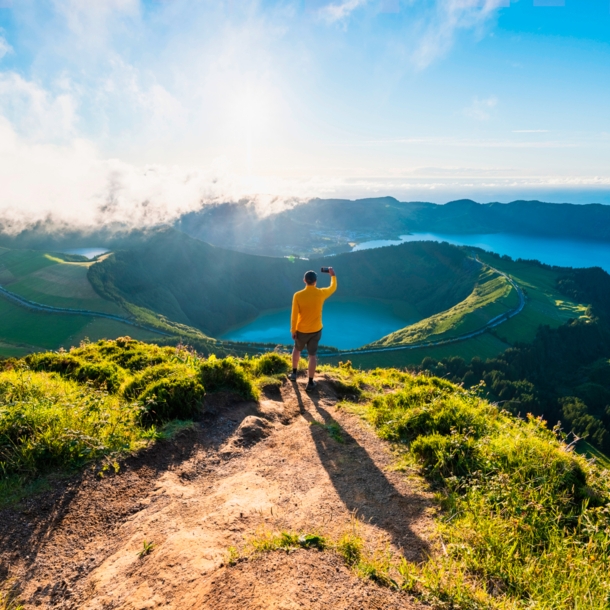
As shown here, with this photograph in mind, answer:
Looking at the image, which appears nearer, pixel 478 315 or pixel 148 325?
pixel 148 325

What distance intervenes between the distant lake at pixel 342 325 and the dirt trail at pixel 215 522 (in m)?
123

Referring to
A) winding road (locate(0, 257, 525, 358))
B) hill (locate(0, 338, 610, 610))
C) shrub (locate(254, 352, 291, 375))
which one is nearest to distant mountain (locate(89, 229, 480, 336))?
winding road (locate(0, 257, 525, 358))

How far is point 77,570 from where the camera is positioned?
4406 millimetres

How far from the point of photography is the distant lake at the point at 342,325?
13850cm

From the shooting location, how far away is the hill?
154 inches

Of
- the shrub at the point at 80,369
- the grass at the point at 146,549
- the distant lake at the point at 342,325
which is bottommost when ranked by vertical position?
the distant lake at the point at 342,325

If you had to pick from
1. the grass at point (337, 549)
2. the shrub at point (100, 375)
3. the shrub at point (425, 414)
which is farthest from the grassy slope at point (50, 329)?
A: the grass at point (337, 549)

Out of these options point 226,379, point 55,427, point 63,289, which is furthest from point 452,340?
point 63,289

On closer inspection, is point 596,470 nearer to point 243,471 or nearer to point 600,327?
point 243,471

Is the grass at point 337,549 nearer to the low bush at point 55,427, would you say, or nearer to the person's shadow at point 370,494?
→ the person's shadow at point 370,494

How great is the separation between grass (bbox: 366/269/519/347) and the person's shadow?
103614 mm

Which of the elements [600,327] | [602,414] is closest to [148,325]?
[602,414]

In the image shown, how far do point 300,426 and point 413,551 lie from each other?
4.27 metres

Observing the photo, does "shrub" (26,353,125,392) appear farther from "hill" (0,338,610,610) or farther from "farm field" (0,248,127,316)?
"farm field" (0,248,127,316)
